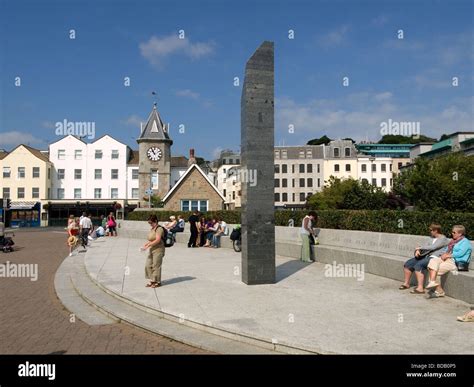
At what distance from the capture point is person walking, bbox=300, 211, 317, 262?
14047 millimetres

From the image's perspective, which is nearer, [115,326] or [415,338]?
[415,338]

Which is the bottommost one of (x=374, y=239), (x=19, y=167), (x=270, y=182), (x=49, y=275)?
(x=49, y=275)

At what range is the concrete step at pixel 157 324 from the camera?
604 centimetres

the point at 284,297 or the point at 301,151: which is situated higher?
the point at 301,151

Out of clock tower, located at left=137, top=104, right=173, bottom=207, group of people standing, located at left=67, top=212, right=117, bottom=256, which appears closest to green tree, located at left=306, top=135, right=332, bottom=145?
clock tower, located at left=137, top=104, right=173, bottom=207

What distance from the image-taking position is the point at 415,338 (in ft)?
20.2

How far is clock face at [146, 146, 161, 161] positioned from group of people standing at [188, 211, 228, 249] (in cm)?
3847

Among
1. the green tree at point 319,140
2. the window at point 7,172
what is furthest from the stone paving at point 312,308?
the green tree at point 319,140

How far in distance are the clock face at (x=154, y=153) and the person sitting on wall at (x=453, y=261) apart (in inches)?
2048

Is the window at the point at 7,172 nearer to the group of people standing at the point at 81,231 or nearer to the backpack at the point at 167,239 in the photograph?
the group of people standing at the point at 81,231

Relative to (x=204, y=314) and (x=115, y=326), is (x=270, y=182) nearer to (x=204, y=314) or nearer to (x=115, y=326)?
(x=204, y=314)

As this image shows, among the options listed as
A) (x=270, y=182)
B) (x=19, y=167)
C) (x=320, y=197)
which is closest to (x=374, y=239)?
(x=270, y=182)

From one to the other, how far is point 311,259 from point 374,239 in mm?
2483

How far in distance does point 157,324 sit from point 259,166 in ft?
16.3
